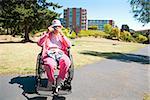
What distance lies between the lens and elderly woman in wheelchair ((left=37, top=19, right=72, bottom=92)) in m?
6.71

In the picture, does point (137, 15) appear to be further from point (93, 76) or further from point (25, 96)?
point (25, 96)

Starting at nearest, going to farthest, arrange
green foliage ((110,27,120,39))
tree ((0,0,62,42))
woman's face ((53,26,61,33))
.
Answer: woman's face ((53,26,61,33)) → tree ((0,0,62,42)) → green foliage ((110,27,120,39))

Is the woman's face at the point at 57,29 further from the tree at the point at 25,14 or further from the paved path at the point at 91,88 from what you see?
the tree at the point at 25,14

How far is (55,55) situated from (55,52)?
129mm

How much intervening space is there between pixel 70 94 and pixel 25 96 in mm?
1013

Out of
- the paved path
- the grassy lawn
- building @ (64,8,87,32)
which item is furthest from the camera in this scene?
building @ (64,8,87,32)

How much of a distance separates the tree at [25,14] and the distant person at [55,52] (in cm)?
2758

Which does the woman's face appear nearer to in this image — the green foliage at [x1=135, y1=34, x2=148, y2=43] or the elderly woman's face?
the elderly woman's face

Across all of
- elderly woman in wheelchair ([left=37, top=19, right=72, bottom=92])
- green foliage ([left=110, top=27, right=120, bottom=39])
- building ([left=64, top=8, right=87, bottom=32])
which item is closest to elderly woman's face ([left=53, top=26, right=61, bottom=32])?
elderly woman in wheelchair ([left=37, top=19, right=72, bottom=92])

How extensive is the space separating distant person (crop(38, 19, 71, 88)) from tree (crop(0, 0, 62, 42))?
1086 inches

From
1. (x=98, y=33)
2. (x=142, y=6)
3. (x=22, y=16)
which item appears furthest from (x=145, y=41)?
(x=142, y=6)

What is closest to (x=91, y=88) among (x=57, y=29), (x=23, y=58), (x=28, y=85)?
(x=28, y=85)

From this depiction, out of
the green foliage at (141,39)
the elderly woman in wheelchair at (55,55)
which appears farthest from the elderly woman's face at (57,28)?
the green foliage at (141,39)

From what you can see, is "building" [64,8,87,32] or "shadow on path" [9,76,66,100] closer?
"shadow on path" [9,76,66,100]
